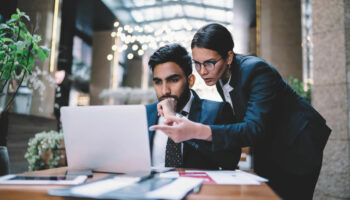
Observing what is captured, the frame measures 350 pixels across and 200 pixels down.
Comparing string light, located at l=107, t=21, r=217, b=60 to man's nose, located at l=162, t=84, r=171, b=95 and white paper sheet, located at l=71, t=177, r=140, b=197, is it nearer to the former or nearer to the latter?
man's nose, located at l=162, t=84, r=171, b=95

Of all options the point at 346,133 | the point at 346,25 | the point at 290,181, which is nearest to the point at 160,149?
the point at 290,181

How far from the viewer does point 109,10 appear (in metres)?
7.02

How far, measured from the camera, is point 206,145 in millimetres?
1122

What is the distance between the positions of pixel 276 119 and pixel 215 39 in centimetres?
48

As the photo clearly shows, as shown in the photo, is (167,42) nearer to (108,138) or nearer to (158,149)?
(158,149)

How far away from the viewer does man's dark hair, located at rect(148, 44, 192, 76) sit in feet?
5.30

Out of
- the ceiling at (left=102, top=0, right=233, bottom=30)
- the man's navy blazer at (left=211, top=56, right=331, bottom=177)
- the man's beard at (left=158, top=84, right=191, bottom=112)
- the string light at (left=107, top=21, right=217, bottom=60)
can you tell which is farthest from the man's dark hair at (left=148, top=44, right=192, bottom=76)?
the ceiling at (left=102, top=0, right=233, bottom=30)

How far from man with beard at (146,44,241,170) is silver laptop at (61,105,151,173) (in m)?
0.48

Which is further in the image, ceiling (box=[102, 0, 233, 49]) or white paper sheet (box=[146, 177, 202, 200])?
ceiling (box=[102, 0, 233, 49])

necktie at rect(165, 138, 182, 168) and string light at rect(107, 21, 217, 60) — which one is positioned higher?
→ string light at rect(107, 21, 217, 60)

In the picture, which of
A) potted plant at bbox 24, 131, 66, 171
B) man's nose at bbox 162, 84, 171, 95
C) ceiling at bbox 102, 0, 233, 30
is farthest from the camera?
ceiling at bbox 102, 0, 233, 30

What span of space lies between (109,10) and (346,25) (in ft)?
18.8

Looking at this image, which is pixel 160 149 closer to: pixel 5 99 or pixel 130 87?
pixel 5 99

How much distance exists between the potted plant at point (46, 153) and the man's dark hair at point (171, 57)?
2193 mm
